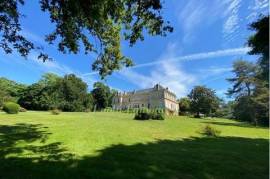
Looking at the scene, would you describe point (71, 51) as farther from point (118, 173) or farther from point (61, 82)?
point (61, 82)

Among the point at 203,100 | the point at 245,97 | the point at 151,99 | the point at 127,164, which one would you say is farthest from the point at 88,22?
the point at 151,99

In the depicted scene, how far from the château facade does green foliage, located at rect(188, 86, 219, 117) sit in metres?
8.61

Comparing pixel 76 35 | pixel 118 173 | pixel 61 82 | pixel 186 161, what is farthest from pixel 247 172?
pixel 61 82

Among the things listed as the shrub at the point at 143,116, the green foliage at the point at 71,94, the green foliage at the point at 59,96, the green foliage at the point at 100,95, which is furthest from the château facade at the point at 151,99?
the shrub at the point at 143,116

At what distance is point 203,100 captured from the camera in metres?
60.6

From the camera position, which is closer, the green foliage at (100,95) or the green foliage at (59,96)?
the green foliage at (59,96)

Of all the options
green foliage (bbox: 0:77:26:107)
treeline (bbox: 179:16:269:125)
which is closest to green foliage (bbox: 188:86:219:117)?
treeline (bbox: 179:16:269:125)

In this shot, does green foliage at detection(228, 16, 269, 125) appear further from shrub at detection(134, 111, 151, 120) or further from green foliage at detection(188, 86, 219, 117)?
shrub at detection(134, 111, 151, 120)

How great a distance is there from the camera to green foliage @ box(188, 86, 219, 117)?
2384 inches

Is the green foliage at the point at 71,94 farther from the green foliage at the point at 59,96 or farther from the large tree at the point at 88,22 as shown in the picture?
the large tree at the point at 88,22

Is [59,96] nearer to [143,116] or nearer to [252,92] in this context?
[143,116]

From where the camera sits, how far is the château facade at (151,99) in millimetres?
69750

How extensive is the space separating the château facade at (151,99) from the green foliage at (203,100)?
861 centimetres

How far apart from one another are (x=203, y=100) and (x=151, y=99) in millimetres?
18917
